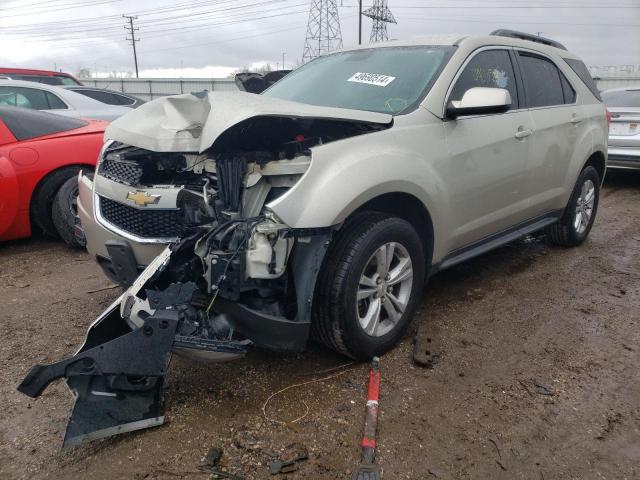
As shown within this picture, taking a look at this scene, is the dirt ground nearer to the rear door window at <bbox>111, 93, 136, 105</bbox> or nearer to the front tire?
the front tire

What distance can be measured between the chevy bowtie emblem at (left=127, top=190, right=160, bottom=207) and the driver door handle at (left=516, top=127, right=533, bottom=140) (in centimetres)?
252

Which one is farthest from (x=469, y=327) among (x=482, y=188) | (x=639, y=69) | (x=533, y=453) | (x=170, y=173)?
(x=639, y=69)

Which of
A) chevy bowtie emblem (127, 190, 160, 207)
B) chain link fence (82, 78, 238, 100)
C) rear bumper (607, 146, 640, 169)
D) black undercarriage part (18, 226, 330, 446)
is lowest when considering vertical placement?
chain link fence (82, 78, 238, 100)

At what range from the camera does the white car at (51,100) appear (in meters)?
7.96

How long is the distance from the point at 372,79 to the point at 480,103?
774mm

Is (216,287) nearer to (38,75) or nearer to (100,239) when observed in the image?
(100,239)

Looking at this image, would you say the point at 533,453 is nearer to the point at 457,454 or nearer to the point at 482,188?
the point at 457,454

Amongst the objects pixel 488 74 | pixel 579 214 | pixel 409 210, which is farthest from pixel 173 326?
pixel 579 214

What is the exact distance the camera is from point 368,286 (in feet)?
9.66

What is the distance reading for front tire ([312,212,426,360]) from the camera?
2.75 metres

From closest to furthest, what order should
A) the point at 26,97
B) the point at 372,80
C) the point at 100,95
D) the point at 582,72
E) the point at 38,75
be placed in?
the point at 372,80
the point at 582,72
the point at 26,97
the point at 100,95
the point at 38,75

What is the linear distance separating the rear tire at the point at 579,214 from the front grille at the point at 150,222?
3.62m

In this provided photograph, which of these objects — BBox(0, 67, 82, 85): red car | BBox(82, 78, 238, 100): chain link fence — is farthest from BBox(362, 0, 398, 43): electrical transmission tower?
BBox(0, 67, 82, 85): red car

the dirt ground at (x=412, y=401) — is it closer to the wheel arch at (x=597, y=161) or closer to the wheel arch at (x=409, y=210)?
the wheel arch at (x=409, y=210)
